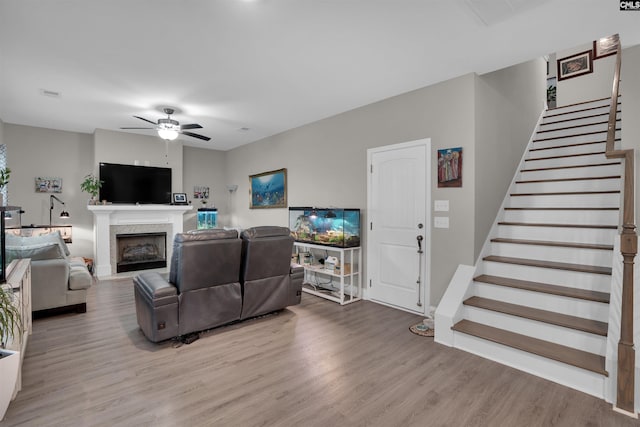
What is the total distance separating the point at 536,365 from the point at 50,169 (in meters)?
7.75

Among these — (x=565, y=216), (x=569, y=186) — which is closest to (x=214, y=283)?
(x=565, y=216)

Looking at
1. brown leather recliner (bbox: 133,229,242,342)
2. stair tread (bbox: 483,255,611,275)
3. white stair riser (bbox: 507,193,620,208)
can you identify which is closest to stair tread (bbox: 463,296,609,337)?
stair tread (bbox: 483,255,611,275)

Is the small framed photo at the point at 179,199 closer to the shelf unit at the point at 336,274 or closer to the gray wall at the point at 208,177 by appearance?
the gray wall at the point at 208,177

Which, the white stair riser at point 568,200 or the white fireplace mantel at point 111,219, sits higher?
the white stair riser at point 568,200

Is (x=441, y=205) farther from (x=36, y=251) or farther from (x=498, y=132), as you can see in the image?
(x=36, y=251)

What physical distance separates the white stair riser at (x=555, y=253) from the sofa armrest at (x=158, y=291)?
11.3 feet

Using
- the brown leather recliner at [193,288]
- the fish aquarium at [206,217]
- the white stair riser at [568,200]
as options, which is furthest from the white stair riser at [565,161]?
the fish aquarium at [206,217]

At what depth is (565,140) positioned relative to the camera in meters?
4.81

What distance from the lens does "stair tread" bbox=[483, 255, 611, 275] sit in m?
2.90

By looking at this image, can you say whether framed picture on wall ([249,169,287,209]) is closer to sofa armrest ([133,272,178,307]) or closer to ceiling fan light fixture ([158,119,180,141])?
ceiling fan light fixture ([158,119,180,141])

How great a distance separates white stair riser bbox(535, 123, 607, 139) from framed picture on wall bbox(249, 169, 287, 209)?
437 centimetres

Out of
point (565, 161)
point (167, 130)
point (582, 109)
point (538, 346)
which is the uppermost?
point (582, 109)

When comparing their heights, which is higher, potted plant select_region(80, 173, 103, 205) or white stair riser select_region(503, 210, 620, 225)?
potted plant select_region(80, 173, 103, 205)

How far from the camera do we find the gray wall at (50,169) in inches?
219
